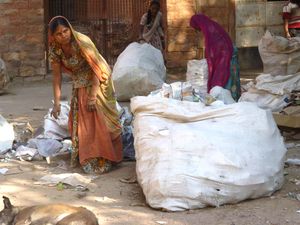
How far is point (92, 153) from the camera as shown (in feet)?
16.7

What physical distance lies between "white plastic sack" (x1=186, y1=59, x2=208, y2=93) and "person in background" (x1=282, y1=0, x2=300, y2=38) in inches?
121

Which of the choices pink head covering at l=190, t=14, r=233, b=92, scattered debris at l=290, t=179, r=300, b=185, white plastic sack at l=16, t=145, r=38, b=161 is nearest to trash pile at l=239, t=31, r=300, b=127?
pink head covering at l=190, t=14, r=233, b=92

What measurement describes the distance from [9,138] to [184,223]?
2.58m

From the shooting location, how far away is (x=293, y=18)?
9812 mm

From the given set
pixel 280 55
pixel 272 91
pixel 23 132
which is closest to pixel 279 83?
pixel 272 91

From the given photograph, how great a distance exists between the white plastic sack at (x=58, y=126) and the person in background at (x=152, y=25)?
543cm

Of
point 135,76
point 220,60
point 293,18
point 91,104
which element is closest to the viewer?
point 91,104

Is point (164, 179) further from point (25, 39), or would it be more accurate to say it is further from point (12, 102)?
point (25, 39)

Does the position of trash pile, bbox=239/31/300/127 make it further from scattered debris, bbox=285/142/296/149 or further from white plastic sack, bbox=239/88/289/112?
scattered debris, bbox=285/142/296/149

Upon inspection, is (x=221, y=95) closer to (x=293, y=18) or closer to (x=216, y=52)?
(x=216, y=52)

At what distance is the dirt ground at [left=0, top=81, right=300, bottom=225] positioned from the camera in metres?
3.89

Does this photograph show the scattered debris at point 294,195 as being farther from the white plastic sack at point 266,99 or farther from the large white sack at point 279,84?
the large white sack at point 279,84

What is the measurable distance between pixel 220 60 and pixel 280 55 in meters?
1.26

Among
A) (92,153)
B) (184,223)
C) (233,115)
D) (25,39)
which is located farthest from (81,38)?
(25,39)
